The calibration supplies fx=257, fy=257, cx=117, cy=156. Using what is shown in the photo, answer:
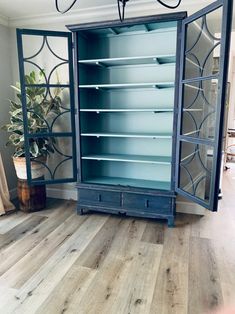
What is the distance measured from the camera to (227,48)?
1928 mm

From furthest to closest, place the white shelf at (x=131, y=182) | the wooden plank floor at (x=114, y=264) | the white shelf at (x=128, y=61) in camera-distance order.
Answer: the white shelf at (x=131, y=182) → the white shelf at (x=128, y=61) → the wooden plank floor at (x=114, y=264)

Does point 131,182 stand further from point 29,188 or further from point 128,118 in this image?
point 29,188

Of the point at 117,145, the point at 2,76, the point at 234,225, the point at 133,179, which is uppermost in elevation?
the point at 2,76

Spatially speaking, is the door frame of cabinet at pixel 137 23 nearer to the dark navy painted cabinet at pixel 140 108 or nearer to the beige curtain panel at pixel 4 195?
the dark navy painted cabinet at pixel 140 108

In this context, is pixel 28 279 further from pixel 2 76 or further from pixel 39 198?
pixel 2 76

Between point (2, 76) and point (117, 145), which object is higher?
point (2, 76)

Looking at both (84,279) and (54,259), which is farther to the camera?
(54,259)

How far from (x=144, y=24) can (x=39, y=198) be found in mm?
2332

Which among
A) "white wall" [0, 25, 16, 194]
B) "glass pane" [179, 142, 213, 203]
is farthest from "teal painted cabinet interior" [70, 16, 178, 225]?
"white wall" [0, 25, 16, 194]

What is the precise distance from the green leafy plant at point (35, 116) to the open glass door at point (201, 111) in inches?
61.1

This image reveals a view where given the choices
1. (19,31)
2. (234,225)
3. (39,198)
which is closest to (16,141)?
(39,198)

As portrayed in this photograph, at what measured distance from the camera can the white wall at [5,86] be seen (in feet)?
11.1

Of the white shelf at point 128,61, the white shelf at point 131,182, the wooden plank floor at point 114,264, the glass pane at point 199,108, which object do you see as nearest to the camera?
the wooden plank floor at point 114,264

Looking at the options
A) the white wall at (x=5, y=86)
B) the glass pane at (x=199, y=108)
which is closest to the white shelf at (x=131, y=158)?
the glass pane at (x=199, y=108)
